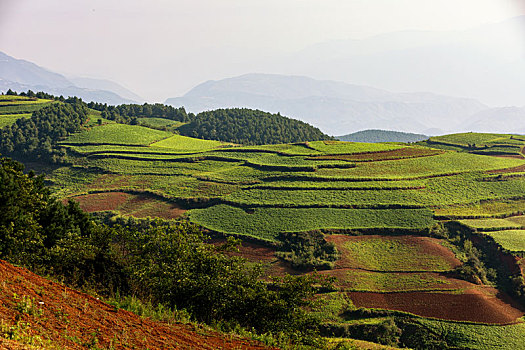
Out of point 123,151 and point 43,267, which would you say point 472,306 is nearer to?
point 43,267

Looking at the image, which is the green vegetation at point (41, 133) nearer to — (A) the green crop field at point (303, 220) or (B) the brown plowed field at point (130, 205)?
(B) the brown plowed field at point (130, 205)

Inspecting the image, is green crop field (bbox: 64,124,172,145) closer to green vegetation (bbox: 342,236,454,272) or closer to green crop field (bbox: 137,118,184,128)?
green crop field (bbox: 137,118,184,128)

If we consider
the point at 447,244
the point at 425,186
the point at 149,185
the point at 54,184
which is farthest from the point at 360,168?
the point at 54,184

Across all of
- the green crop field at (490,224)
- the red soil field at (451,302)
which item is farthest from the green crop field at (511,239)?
the red soil field at (451,302)

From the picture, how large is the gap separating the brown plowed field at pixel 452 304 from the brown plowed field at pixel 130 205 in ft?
111

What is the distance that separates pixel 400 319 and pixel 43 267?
3192cm

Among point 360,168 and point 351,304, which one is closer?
point 351,304

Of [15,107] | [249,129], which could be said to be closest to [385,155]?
[249,129]

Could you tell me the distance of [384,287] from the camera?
40.5 m

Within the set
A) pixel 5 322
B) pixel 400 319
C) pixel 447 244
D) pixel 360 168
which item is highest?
pixel 360 168

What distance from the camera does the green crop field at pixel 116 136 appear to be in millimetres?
98375

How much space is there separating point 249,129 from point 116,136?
185ft

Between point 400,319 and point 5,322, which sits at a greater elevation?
point 5,322

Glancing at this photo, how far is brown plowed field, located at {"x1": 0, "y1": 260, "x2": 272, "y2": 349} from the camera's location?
38.6 feet
